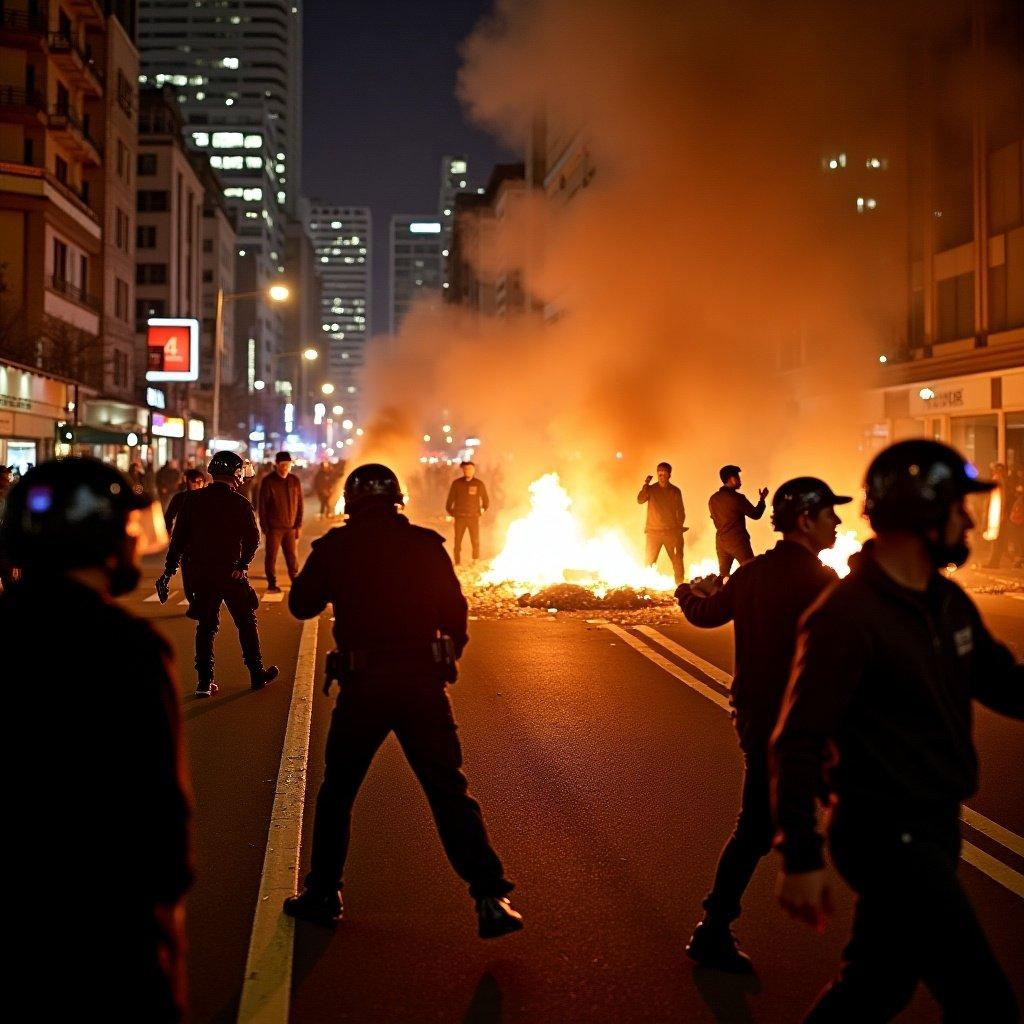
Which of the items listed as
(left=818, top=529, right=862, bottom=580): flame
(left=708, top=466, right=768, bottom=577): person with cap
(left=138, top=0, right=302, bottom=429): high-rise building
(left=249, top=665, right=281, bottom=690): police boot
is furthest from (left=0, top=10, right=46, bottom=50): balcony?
(left=138, top=0, right=302, bottom=429): high-rise building

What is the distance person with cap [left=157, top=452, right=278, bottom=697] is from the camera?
799cm

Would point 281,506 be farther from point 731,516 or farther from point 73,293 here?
point 73,293

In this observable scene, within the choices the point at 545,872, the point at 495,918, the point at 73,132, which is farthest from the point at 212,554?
the point at 73,132

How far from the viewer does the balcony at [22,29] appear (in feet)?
118

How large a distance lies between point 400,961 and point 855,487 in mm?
25022

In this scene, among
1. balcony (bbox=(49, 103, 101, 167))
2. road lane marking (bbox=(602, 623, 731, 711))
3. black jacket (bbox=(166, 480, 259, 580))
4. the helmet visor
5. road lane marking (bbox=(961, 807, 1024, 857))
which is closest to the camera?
the helmet visor

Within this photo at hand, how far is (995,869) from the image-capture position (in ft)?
14.8

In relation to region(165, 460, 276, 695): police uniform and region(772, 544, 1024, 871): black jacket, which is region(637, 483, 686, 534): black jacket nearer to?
region(165, 460, 276, 695): police uniform

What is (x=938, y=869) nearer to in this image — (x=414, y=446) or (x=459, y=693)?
(x=459, y=693)

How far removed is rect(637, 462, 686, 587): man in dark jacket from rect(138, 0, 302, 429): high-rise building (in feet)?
431

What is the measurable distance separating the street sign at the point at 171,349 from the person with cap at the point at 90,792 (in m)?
41.0

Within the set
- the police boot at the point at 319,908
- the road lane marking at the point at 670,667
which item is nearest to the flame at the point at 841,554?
the road lane marking at the point at 670,667

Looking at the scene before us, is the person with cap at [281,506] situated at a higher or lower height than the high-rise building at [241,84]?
lower

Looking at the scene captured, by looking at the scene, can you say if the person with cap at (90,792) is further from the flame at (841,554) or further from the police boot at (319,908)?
the flame at (841,554)
